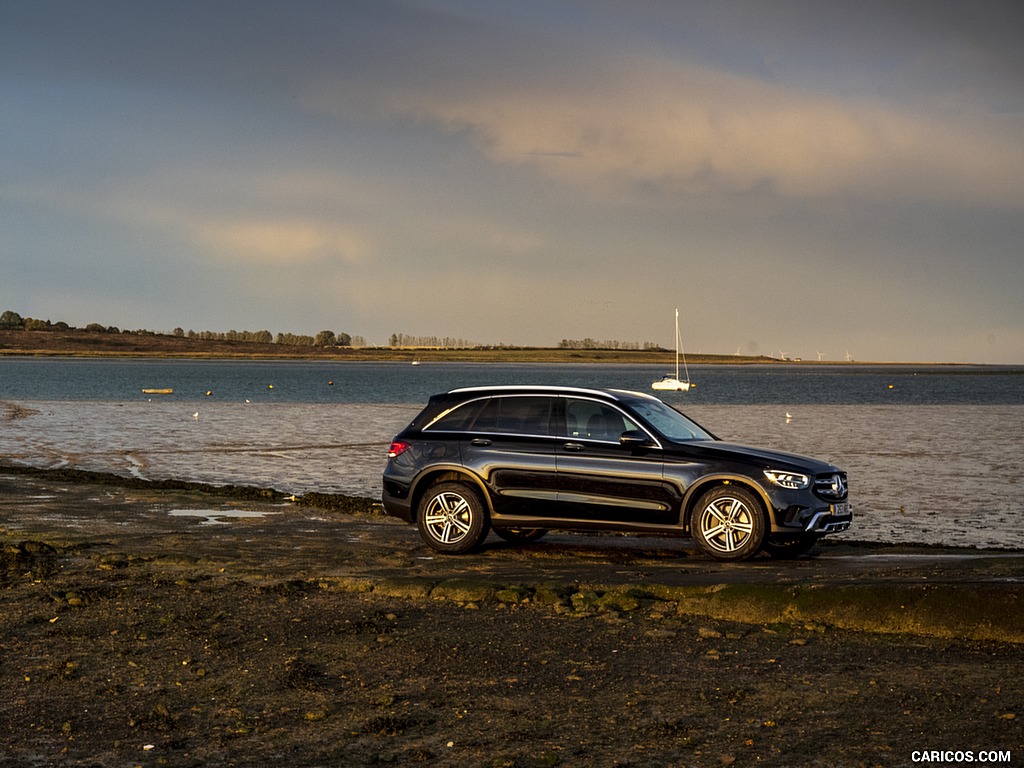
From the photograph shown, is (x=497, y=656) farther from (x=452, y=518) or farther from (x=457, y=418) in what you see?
(x=457, y=418)

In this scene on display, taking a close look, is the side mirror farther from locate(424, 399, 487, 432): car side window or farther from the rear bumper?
the rear bumper

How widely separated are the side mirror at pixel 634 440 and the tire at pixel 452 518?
71.4 inches

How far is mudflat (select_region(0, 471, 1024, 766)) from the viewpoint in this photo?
6.64 m

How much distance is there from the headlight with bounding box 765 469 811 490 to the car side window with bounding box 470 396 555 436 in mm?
2534

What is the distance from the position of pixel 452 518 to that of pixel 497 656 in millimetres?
5428

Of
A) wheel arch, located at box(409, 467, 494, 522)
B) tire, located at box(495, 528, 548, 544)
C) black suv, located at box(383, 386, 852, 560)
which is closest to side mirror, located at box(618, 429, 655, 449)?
black suv, located at box(383, 386, 852, 560)

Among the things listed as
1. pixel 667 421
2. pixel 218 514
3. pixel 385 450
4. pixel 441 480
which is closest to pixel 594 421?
pixel 667 421

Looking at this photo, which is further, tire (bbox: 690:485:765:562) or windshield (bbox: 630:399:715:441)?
windshield (bbox: 630:399:715:441)

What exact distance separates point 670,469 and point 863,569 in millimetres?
2303

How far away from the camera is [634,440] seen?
13531mm

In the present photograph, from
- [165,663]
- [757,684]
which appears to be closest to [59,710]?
[165,663]

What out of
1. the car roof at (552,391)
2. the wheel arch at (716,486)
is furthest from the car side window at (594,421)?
the wheel arch at (716,486)

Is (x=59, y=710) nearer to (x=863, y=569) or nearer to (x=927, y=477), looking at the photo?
(x=863, y=569)

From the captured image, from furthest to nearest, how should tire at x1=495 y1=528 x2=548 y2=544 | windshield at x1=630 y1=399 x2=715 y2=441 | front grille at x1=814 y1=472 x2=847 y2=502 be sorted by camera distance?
tire at x1=495 y1=528 x2=548 y2=544, windshield at x1=630 y1=399 x2=715 y2=441, front grille at x1=814 y1=472 x2=847 y2=502
